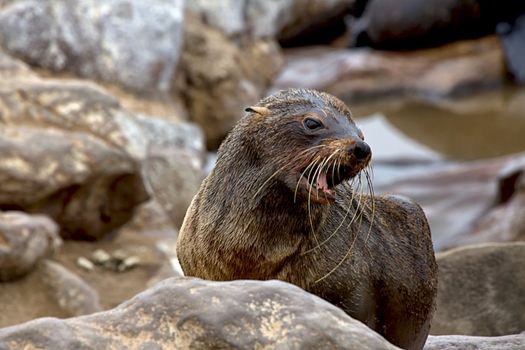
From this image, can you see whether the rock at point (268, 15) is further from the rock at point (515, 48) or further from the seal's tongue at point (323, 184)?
the seal's tongue at point (323, 184)

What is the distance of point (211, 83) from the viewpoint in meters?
18.2

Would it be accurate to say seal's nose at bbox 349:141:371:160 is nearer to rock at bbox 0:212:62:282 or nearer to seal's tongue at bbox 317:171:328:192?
seal's tongue at bbox 317:171:328:192

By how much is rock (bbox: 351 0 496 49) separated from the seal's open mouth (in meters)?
19.3

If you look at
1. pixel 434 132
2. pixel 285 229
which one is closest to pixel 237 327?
pixel 285 229

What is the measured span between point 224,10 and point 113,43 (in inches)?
169

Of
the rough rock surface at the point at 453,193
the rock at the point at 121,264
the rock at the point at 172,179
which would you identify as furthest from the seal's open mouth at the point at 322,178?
the rough rock surface at the point at 453,193

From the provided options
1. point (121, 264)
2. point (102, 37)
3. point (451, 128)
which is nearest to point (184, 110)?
point (102, 37)

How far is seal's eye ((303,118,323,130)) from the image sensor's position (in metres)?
5.02

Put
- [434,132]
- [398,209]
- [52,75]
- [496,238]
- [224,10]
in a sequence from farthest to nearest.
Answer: [434,132] → [224,10] → [52,75] → [496,238] → [398,209]

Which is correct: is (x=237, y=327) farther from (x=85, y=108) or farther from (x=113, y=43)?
(x=113, y=43)

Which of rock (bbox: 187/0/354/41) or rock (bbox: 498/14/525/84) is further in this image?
rock (bbox: 498/14/525/84)

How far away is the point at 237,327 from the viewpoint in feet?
11.3

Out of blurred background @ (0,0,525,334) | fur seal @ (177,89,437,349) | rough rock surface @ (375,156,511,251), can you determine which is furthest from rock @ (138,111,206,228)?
fur seal @ (177,89,437,349)

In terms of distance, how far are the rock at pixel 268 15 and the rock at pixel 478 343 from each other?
13.6 meters
